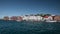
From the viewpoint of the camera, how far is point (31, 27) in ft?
11.4

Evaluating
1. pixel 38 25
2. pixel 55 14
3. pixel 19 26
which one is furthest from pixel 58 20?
pixel 19 26

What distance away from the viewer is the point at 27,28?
351 cm

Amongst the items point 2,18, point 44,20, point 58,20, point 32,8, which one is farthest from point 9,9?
point 58,20

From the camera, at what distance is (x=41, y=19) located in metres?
3.52

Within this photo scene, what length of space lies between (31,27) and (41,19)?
0.80 ft

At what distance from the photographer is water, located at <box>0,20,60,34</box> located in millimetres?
3424

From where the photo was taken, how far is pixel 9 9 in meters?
3.45

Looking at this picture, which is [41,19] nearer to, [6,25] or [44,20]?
[44,20]

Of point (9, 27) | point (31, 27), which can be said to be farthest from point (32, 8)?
point (9, 27)

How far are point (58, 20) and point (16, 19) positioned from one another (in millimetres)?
798

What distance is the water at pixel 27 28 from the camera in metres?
3.42

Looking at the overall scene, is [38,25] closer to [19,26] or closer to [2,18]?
[19,26]

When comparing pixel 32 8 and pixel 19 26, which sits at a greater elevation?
pixel 32 8

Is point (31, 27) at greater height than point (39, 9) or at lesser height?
lesser
